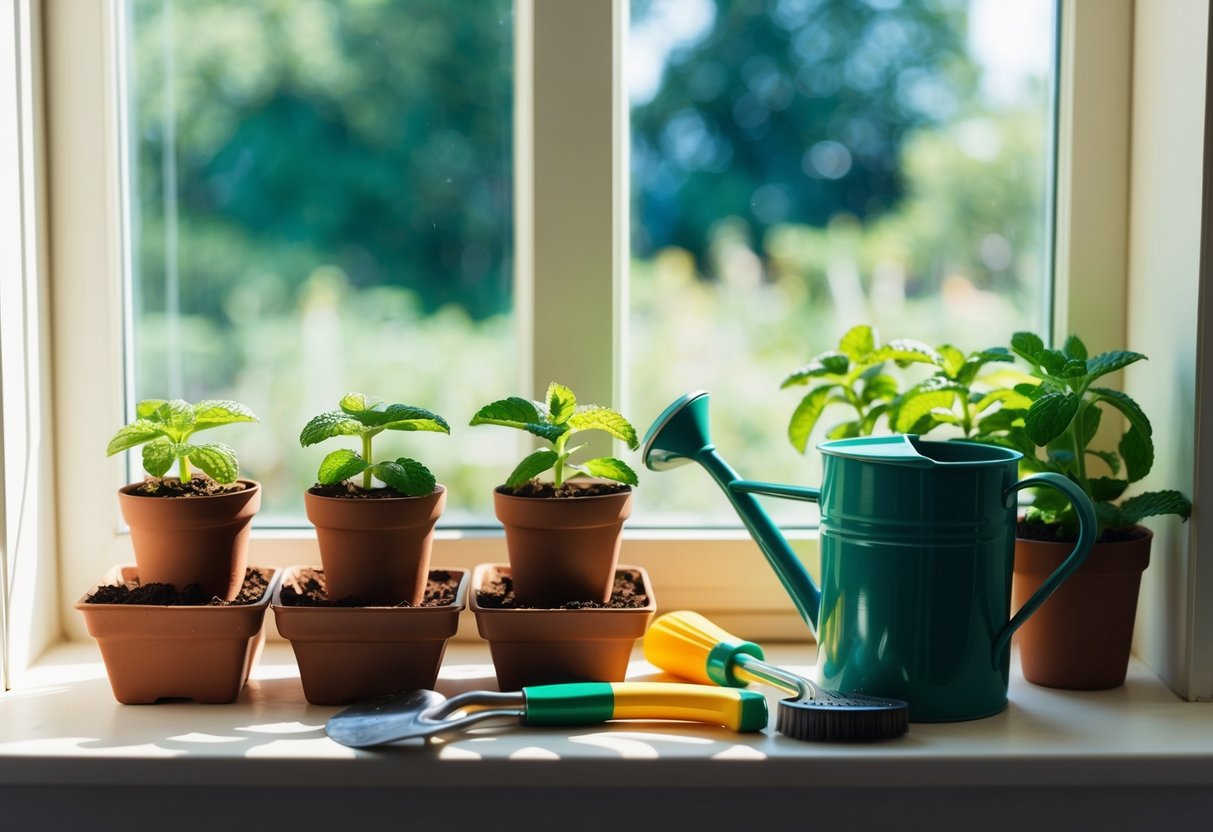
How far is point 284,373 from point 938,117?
0.83 m

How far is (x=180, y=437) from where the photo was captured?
1089 mm

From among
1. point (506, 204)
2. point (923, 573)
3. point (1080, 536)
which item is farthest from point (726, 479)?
point (506, 204)

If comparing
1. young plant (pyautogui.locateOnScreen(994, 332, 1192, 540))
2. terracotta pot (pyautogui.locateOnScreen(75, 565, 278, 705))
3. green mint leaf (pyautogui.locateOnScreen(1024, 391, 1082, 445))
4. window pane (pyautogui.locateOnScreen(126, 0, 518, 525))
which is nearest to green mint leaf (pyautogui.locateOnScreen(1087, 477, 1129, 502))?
young plant (pyautogui.locateOnScreen(994, 332, 1192, 540))

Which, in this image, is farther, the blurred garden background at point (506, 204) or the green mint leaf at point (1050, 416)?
the blurred garden background at point (506, 204)

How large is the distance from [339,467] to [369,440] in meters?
0.04

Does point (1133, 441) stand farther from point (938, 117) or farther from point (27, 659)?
point (27, 659)

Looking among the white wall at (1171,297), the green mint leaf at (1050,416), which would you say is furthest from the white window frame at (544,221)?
the green mint leaf at (1050,416)

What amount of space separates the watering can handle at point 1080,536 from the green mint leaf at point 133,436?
2.59 ft

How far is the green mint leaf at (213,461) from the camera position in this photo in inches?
42.3

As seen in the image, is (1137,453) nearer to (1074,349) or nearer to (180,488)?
(1074,349)

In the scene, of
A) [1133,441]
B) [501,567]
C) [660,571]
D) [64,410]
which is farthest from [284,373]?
[1133,441]

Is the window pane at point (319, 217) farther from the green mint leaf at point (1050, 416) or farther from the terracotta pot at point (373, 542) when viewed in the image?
the green mint leaf at point (1050, 416)

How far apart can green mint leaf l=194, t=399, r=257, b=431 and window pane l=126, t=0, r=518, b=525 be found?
243mm

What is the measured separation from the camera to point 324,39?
1.30 meters
